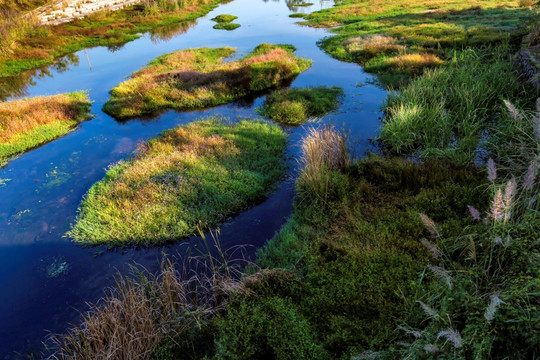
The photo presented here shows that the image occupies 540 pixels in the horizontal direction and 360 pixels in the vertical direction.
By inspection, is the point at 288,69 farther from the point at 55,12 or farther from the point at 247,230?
the point at 55,12

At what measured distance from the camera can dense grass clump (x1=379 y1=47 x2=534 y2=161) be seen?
997 centimetres

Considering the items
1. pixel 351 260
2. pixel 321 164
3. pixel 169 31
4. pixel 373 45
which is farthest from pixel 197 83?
pixel 169 31

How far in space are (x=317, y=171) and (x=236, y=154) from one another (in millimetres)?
4152

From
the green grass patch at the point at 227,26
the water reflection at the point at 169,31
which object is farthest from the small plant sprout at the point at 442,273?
the green grass patch at the point at 227,26

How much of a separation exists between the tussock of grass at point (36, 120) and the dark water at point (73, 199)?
0.56 meters

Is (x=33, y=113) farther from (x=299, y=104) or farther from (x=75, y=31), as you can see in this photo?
(x=75, y=31)

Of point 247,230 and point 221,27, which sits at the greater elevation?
point 221,27

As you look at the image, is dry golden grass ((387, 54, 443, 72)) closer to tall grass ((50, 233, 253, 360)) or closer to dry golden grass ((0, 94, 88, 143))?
tall grass ((50, 233, 253, 360))

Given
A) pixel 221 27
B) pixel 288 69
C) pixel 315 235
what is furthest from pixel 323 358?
pixel 221 27

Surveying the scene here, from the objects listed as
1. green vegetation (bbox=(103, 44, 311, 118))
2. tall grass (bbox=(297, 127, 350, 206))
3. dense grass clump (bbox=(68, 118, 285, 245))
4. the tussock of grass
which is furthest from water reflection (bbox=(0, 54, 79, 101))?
tall grass (bbox=(297, 127, 350, 206))

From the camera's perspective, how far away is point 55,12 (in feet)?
124

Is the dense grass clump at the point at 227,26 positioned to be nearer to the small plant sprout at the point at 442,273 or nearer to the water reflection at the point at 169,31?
the water reflection at the point at 169,31

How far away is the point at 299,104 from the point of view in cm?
1479

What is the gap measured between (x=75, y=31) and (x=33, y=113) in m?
23.6
